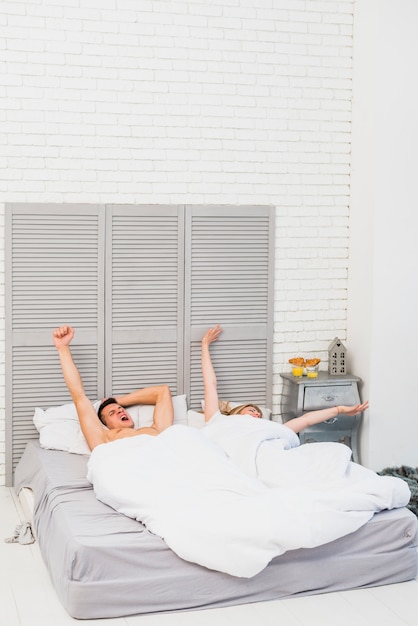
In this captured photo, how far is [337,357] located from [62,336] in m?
1.78

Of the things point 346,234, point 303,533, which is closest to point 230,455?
point 303,533

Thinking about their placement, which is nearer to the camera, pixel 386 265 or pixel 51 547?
pixel 51 547

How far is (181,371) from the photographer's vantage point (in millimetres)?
5527

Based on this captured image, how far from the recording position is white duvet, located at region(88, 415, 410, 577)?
3.45m

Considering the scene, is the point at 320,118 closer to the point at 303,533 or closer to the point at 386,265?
the point at 386,265

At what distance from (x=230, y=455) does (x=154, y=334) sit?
1.23m

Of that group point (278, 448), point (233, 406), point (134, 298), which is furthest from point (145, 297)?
point (278, 448)

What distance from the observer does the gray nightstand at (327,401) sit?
17.9ft

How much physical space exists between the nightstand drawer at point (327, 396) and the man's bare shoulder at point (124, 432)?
1055mm

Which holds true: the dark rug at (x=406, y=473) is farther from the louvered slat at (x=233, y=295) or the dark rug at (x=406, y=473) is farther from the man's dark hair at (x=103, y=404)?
the man's dark hair at (x=103, y=404)

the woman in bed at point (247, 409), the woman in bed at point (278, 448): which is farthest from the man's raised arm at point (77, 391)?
the woman in bed at point (247, 409)

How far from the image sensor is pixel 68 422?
517cm

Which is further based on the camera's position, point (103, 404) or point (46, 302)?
point (46, 302)

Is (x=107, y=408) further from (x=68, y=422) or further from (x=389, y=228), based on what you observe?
(x=389, y=228)
